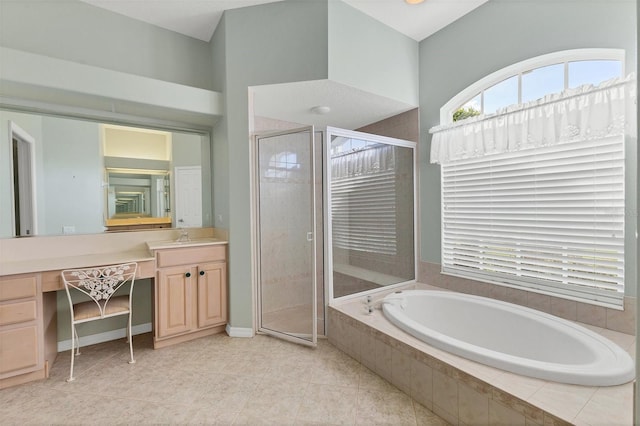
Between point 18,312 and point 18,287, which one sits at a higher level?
point 18,287

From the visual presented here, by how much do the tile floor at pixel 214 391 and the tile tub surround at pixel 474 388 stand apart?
0.36ft

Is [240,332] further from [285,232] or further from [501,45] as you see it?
[501,45]

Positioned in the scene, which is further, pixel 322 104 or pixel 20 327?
pixel 322 104

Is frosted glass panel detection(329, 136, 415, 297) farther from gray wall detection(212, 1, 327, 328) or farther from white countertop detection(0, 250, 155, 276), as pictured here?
white countertop detection(0, 250, 155, 276)

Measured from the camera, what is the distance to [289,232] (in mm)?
2891

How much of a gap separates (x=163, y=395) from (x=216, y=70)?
9.54ft

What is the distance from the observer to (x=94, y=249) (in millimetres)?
2615

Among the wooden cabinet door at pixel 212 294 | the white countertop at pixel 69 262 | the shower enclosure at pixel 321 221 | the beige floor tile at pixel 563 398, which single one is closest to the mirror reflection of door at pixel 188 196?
the white countertop at pixel 69 262

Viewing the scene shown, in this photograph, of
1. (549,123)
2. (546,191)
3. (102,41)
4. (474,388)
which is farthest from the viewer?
(102,41)

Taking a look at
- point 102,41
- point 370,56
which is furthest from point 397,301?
point 102,41

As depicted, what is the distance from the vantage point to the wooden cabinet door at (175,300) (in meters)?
2.46

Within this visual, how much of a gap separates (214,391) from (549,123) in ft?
10.1

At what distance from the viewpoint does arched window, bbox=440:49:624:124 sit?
198 cm

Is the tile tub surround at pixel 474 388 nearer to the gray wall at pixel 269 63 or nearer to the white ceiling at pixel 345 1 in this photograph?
the gray wall at pixel 269 63
